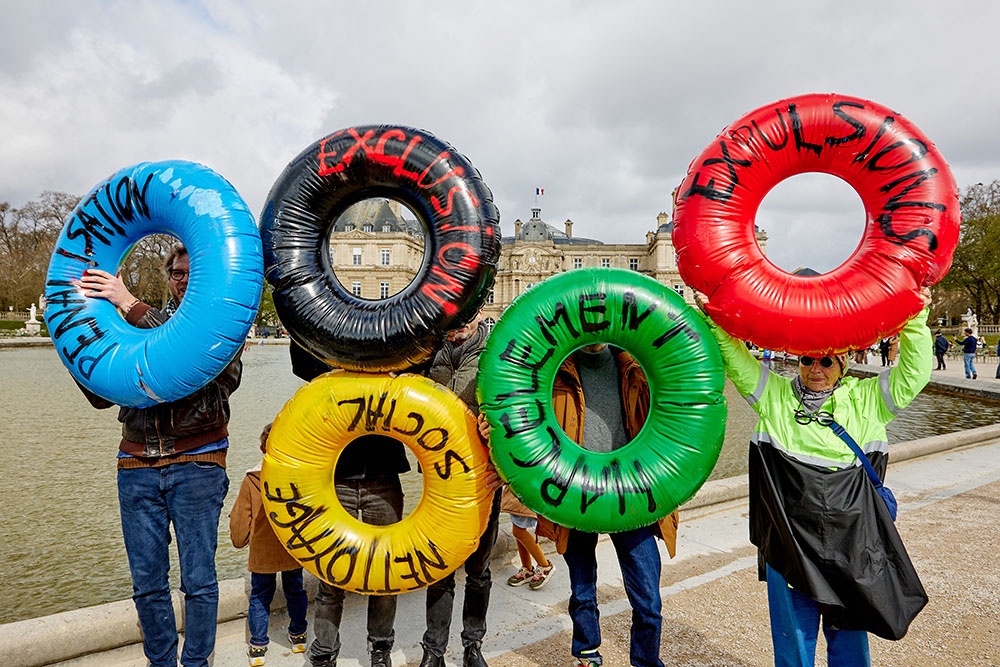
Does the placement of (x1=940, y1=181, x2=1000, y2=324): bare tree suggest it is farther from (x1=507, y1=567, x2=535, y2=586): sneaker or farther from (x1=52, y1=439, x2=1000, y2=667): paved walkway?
(x1=507, y1=567, x2=535, y2=586): sneaker

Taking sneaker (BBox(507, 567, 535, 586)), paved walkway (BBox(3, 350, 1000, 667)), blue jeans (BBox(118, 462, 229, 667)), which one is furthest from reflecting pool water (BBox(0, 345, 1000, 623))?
sneaker (BBox(507, 567, 535, 586))

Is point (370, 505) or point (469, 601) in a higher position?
point (370, 505)

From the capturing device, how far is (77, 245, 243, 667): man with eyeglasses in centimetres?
280

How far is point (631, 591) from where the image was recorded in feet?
9.88

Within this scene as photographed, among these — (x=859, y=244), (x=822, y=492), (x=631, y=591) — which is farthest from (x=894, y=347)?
(x=631, y=591)

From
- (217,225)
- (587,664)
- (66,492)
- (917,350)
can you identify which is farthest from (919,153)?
(66,492)

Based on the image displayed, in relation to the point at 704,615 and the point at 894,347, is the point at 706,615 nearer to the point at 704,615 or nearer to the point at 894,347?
the point at 704,615

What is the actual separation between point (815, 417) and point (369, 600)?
2.27 meters

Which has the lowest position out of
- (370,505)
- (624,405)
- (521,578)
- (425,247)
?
(521,578)

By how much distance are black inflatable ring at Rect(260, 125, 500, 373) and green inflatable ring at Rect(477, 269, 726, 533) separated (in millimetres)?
326

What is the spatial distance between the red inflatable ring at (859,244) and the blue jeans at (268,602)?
2.62 meters

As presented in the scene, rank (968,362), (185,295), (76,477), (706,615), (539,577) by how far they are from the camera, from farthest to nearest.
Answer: (968,362)
(76,477)
(539,577)
(706,615)
(185,295)

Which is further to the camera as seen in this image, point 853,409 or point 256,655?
point 256,655

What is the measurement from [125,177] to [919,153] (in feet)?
11.9
